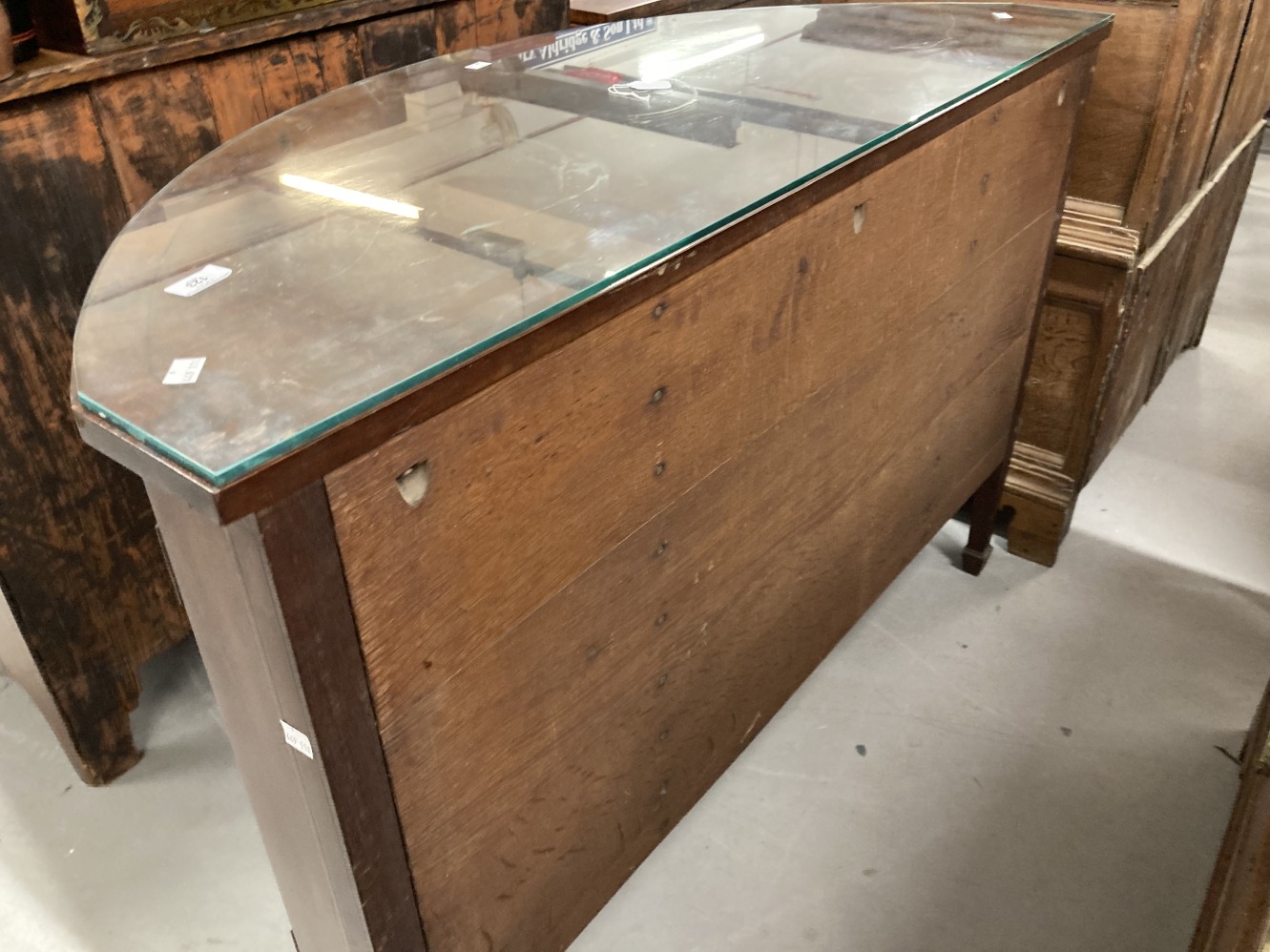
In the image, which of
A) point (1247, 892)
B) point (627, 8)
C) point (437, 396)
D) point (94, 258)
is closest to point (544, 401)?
point (437, 396)

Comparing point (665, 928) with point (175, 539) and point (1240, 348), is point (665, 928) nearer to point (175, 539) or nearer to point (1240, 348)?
point (175, 539)

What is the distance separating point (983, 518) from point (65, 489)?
1392 mm

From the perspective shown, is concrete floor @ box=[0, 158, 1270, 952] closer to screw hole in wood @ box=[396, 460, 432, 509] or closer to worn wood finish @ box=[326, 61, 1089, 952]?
worn wood finish @ box=[326, 61, 1089, 952]

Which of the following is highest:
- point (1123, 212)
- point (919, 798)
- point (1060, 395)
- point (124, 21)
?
point (124, 21)

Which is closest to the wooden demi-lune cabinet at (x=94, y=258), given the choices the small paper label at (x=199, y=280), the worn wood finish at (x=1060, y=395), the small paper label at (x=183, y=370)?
the small paper label at (x=199, y=280)

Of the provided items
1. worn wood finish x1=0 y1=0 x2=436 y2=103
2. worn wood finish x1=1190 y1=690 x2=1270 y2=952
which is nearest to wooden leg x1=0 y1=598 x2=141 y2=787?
worn wood finish x1=0 y1=0 x2=436 y2=103

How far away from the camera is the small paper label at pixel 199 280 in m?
0.71

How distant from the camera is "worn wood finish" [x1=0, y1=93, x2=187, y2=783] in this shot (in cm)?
112

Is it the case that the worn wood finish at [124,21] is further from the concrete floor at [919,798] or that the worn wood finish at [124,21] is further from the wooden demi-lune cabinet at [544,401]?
the concrete floor at [919,798]

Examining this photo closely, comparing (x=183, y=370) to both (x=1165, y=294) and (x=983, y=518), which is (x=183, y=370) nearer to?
(x=983, y=518)

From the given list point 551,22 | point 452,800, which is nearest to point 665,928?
point 452,800

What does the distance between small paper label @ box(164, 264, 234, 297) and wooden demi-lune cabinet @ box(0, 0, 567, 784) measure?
0.51m

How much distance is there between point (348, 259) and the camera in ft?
2.48

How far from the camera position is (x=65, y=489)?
1.27 m
